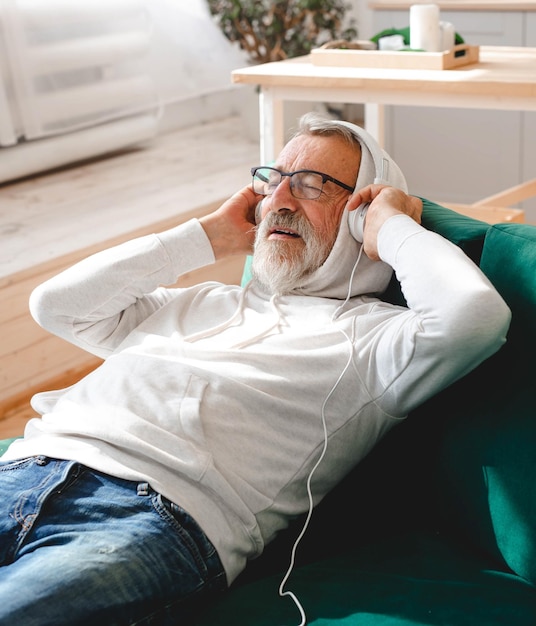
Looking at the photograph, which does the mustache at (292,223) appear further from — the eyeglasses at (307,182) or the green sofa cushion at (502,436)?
the green sofa cushion at (502,436)

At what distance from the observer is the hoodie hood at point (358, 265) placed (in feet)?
5.62

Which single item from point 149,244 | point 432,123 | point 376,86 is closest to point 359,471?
point 149,244

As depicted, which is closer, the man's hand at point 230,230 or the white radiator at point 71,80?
the man's hand at point 230,230

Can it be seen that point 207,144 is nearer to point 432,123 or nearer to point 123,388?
point 432,123

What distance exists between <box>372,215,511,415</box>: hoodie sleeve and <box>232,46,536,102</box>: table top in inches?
43.9

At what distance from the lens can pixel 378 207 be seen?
5.24ft

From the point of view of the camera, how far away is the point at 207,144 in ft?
16.0

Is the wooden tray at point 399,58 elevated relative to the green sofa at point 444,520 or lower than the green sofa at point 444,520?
elevated

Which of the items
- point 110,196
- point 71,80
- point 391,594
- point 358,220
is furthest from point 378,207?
point 71,80

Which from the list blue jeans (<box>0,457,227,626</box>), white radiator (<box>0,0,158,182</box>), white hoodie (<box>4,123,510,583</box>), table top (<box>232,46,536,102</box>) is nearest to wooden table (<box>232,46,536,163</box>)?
table top (<box>232,46,536,102</box>)

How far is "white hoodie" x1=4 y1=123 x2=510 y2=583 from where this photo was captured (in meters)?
1.42

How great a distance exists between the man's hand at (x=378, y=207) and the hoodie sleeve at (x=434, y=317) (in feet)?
0.12

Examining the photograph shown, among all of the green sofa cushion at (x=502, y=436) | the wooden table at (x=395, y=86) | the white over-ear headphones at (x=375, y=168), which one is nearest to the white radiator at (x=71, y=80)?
the wooden table at (x=395, y=86)

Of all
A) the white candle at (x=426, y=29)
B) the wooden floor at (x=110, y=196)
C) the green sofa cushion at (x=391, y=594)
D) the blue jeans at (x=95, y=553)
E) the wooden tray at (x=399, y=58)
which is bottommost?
the wooden floor at (x=110, y=196)
